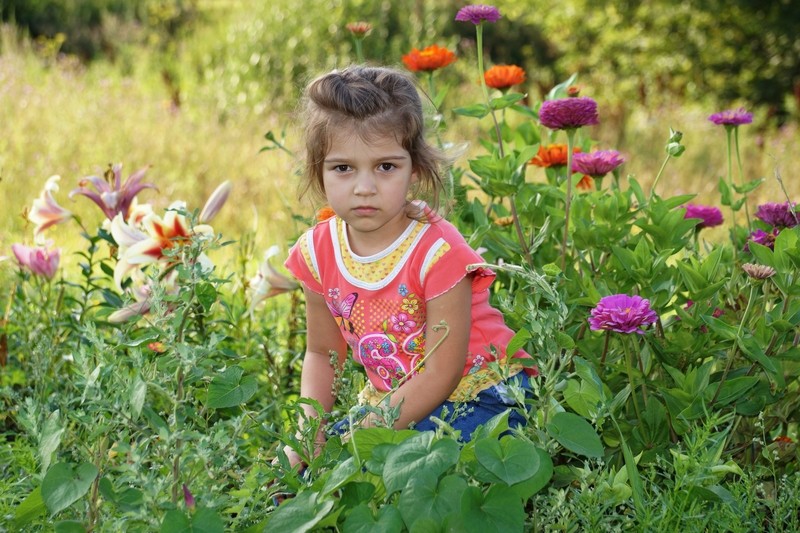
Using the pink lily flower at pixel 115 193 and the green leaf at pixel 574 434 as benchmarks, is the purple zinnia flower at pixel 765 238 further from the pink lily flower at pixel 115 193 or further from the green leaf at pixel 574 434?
the pink lily flower at pixel 115 193

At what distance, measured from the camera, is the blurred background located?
19.1 ft

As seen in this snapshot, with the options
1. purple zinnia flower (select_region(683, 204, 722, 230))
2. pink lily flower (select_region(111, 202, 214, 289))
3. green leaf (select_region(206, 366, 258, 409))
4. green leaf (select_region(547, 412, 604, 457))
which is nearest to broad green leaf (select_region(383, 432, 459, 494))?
green leaf (select_region(547, 412, 604, 457))

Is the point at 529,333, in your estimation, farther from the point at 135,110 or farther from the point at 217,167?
the point at 135,110

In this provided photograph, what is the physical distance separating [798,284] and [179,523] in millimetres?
1373

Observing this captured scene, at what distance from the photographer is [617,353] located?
2.30 m

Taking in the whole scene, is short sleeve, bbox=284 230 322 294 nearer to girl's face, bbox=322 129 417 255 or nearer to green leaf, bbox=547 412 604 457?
girl's face, bbox=322 129 417 255

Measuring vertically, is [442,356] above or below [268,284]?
above

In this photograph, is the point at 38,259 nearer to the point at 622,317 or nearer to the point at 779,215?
the point at 622,317

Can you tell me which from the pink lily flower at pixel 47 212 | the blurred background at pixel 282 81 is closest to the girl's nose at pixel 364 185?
the pink lily flower at pixel 47 212

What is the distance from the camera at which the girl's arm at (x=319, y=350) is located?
2.26 m

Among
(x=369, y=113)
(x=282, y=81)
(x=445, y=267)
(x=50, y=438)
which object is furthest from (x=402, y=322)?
(x=282, y=81)

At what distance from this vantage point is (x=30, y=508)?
1.63m

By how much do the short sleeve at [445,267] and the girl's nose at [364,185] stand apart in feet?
0.60

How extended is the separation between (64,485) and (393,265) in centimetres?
85
